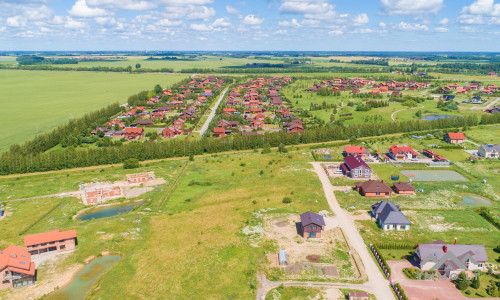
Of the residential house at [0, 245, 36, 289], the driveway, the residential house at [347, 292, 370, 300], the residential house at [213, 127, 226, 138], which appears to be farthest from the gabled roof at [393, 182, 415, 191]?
the residential house at [0, 245, 36, 289]

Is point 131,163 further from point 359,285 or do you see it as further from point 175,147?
point 359,285

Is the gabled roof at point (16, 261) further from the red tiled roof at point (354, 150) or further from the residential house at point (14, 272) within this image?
the red tiled roof at point (354, 150)

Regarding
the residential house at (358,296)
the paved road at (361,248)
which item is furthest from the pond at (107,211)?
the residential house at (358,296)

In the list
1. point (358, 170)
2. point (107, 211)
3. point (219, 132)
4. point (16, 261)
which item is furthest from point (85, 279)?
point (219, 132)

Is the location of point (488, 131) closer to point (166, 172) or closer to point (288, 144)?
point (288, 144)

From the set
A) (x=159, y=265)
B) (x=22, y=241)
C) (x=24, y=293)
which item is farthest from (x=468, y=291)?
(x=22, y=241)

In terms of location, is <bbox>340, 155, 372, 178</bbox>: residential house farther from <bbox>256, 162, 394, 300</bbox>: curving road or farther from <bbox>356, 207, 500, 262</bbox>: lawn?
<bbox>256, 162, 394, 300</bbox>: curving road
